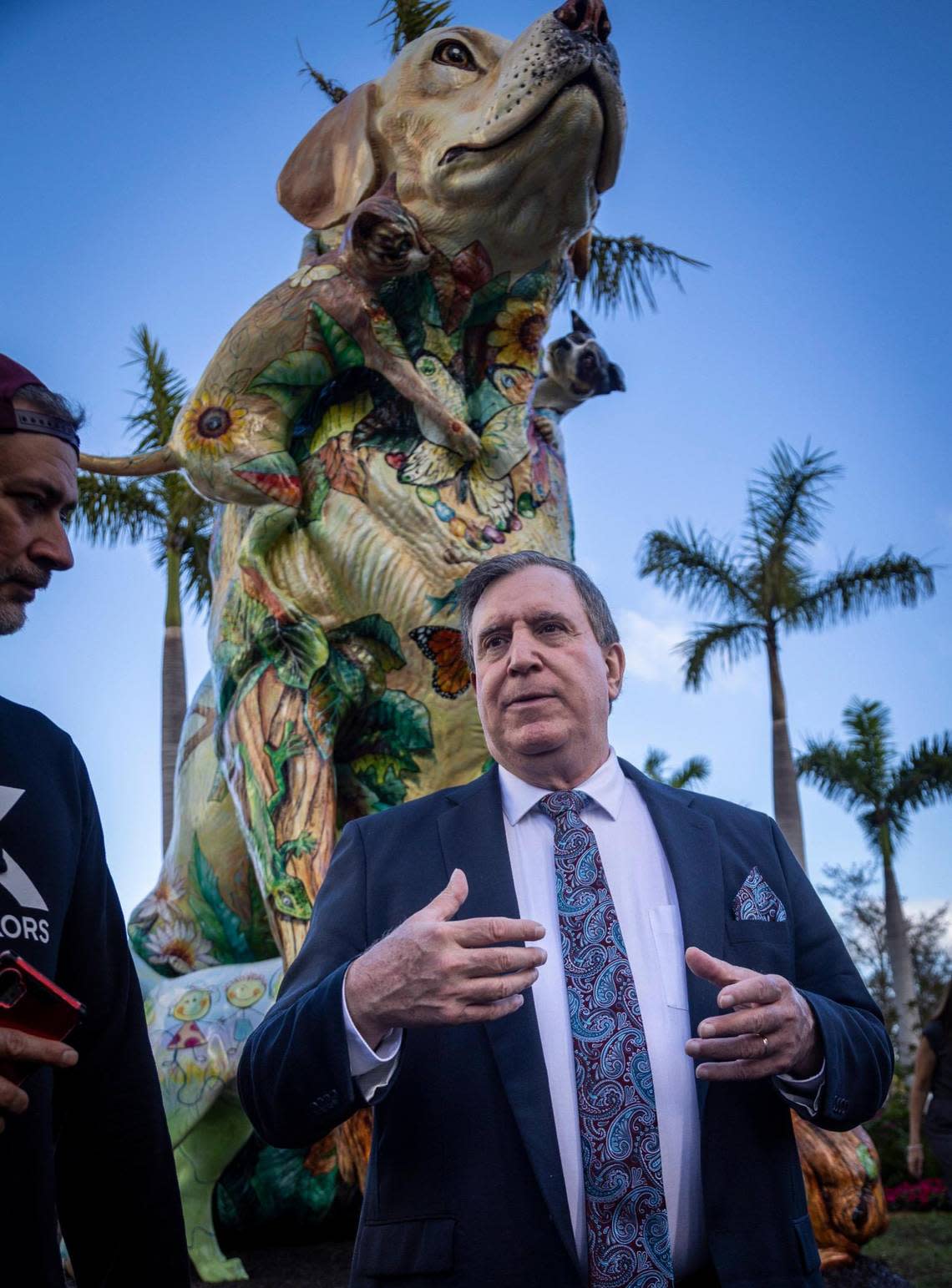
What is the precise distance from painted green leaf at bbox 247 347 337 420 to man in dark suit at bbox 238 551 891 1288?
2.03 metres

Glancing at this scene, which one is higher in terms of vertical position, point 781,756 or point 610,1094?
point 781,756

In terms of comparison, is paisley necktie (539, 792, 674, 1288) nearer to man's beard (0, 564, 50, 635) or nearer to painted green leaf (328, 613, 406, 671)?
man's beard (0, 564, 50, 635)

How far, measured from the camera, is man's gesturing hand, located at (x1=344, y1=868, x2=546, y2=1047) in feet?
6.51

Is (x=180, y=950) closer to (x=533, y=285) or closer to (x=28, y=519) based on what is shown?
(x=533, y=285)

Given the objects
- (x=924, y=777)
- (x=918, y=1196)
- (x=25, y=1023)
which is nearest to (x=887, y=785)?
(x=924, y=777)

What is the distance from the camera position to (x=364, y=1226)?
2270 millimetres

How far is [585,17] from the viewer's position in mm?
4062

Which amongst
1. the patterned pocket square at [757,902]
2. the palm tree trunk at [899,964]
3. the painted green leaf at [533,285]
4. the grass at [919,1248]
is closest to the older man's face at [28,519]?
the patterned pocket square at [757,902]

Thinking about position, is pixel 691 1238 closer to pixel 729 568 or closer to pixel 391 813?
pixel 391 813

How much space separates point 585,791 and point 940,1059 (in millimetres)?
3462

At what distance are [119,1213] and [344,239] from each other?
3.28m

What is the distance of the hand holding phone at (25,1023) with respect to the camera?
5.45 ft

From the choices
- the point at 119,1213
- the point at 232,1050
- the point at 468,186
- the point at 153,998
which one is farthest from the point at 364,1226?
the point at 468,186

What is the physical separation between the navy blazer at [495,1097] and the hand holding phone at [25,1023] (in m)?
0.56
